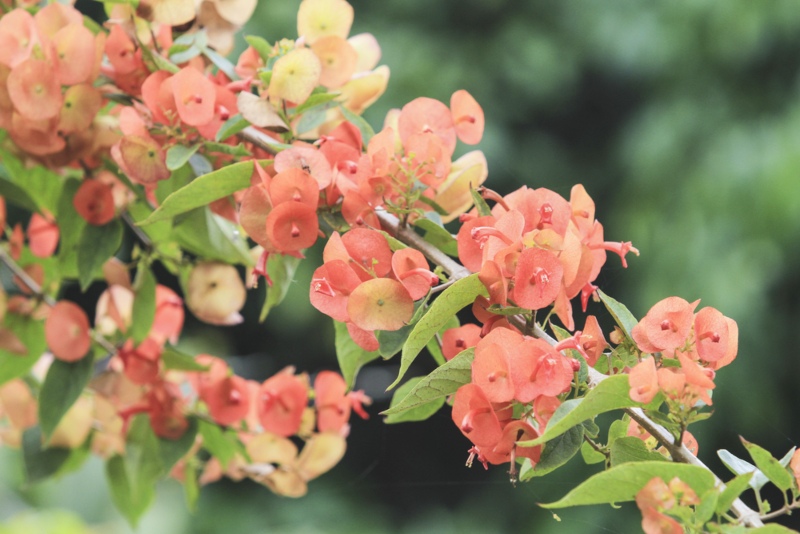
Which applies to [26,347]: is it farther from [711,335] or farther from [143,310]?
[711,335]

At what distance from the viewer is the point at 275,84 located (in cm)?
34

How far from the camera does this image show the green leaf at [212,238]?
0.43 metres

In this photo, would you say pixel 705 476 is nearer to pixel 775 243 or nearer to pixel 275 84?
pixel 275 84

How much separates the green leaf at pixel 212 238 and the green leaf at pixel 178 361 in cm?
5

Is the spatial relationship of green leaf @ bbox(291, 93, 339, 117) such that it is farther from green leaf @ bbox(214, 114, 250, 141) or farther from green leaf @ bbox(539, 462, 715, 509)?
green leaf @ bbox(539, 462, 715, 509)

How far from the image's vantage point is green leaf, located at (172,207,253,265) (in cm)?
43

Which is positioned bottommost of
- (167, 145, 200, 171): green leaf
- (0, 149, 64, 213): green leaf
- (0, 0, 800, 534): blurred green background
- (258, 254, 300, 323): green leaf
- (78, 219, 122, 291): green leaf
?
(0, 0, 800, 534): blurred green background

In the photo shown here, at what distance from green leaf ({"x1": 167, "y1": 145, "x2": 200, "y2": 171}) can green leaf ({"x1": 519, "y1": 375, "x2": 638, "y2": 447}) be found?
7.2 inches

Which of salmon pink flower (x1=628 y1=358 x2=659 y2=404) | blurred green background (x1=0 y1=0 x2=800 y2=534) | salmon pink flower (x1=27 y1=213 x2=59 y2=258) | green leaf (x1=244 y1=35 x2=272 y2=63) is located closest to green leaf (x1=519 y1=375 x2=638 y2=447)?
salmon pink flower (x1=628 y1=358 x2=659 y2=404)

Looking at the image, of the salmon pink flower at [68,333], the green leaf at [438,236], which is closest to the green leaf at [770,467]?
the green leaf at [438,236]

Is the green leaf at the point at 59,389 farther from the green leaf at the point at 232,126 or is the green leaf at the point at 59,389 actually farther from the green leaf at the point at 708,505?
the green leaf at the point at 708,505

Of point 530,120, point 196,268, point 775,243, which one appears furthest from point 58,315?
point 530,120

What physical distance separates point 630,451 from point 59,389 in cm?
32

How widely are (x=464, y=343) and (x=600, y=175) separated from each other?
1.19m
